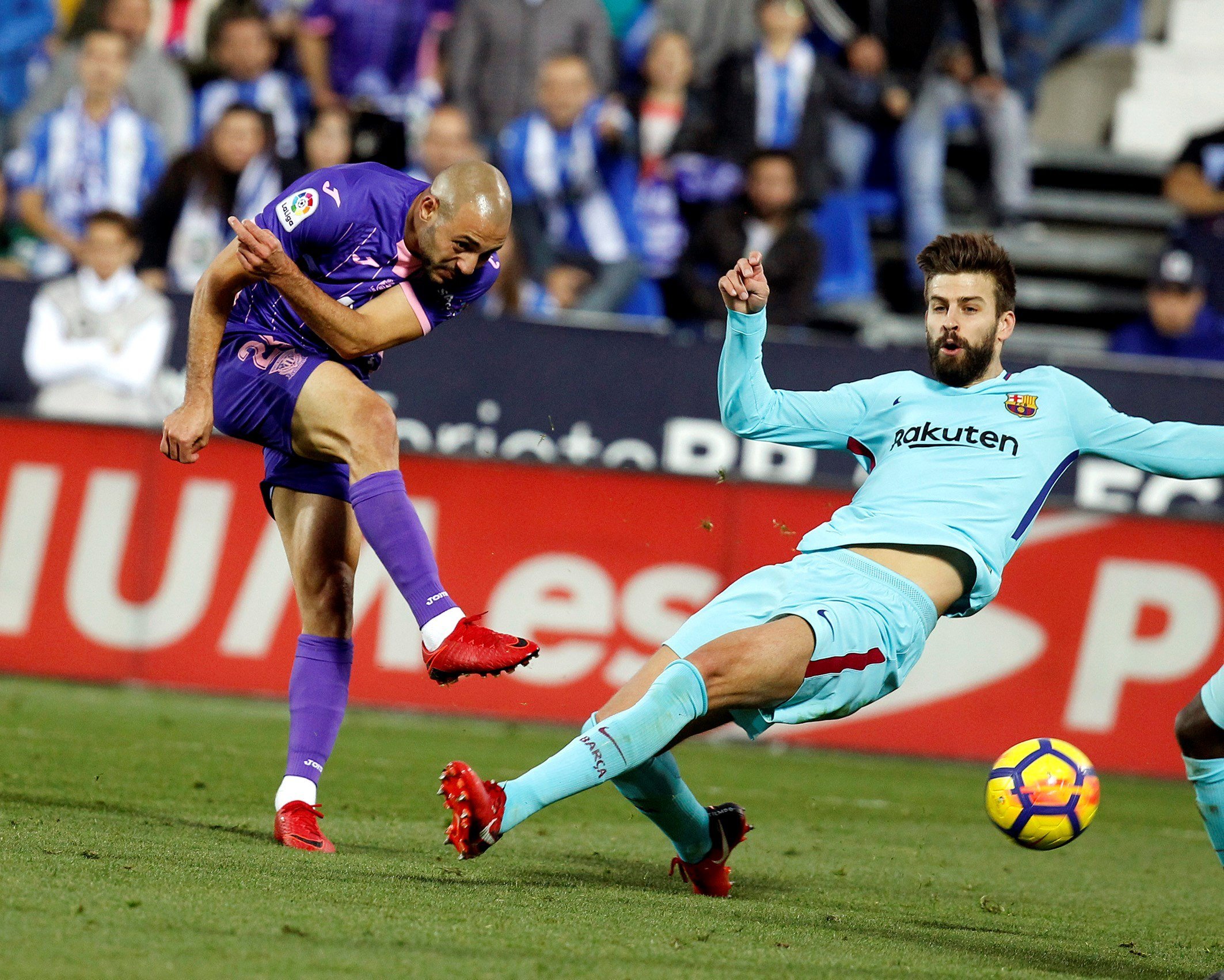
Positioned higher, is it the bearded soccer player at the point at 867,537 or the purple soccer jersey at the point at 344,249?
the purple soccer jersey at the point at 344,249

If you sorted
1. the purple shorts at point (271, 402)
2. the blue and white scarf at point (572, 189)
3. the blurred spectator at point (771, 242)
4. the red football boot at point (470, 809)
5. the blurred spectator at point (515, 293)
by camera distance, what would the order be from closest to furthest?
the red football boot at point (470, 809)
the purple shorts at point (271, 402)
the blurred spectator at point (515, 293)
the blurred spectator at point (771, 242)
the blue and white scarf at point (572, 189)

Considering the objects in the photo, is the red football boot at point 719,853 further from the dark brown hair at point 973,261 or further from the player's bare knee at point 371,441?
the dark brown hair at point 973,261

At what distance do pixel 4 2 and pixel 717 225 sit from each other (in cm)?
611

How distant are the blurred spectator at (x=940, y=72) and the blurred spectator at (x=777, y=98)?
65 centimetres

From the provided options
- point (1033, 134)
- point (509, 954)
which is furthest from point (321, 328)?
point (1033, 134)

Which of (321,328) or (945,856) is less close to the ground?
(321,328)

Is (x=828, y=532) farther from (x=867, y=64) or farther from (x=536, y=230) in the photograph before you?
(x=867, y=64)

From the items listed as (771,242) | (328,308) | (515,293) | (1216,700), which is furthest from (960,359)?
(771,242)

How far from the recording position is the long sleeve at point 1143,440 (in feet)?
16.3

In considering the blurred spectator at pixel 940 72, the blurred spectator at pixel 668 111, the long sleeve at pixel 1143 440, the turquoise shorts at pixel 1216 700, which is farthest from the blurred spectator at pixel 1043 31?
the turquoise shorts at pixel 1216 700

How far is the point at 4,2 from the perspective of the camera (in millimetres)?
13812

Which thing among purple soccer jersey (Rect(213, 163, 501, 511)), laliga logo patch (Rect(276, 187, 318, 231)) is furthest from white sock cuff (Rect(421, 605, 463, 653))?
laliga logo patch (Rect(276, 187, 318, 231))

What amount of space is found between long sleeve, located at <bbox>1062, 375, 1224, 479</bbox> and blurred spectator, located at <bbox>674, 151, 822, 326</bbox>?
708 centimetres

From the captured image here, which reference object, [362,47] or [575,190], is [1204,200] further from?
[362,47]
